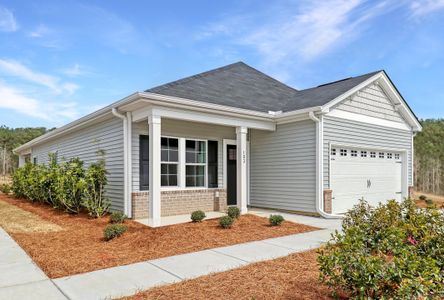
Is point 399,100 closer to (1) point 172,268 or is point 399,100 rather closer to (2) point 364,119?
(2) point 364,119

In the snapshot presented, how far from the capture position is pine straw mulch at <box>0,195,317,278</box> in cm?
511

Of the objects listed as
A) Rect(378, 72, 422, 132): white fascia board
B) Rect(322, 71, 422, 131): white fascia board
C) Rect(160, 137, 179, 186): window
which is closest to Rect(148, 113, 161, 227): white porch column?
Rect(160, 137, 179, 186): window

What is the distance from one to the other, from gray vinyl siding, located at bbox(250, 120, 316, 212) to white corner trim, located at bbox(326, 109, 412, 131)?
3.64 feet

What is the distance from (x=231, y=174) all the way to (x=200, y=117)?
3230mm

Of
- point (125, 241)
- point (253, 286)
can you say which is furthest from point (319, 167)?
point (253, 286)

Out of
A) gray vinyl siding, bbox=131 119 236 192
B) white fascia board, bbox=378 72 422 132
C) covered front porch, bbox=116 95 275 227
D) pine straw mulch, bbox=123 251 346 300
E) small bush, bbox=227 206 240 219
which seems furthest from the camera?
white fascia board, bbox=378 72 422 132

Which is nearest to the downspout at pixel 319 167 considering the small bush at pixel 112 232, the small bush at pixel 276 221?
the small bush at pixel 276 221

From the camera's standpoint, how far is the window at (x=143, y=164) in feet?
29.3

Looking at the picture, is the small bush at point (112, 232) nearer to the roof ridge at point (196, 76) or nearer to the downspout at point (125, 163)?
the downspout at point (125, 163)

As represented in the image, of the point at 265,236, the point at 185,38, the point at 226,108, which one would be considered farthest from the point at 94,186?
the point at 185,38

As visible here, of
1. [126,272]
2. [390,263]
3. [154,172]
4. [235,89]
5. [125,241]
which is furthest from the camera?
[235,89]

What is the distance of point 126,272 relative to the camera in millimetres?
4574

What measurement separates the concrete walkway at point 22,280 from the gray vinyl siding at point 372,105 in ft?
29.9

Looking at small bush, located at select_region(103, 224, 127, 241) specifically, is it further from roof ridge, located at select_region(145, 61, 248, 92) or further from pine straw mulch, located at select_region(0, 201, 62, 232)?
roof ridge, located at select_region(145, 61, 248, 92)
